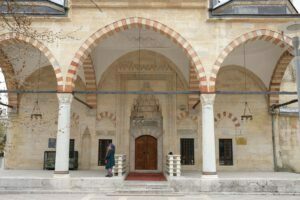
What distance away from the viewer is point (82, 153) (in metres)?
11.6

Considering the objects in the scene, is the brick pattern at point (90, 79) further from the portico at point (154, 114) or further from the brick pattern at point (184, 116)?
the brick pattern at point (184, 116)

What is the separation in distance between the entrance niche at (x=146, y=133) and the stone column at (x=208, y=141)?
347 cm

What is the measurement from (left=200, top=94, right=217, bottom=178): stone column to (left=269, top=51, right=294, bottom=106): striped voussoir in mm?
4107

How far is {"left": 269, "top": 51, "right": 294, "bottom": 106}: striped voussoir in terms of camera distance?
1095 cm

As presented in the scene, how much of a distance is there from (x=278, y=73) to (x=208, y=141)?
4.81 meters

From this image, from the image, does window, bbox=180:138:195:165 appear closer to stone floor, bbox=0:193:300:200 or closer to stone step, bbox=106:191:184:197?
stone step, bbox=106:191:184:197

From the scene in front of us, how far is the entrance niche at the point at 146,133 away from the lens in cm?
1165

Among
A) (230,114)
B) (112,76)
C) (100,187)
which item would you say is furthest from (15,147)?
(230,114)

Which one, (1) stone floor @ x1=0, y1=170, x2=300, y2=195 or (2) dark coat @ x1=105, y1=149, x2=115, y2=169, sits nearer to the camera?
(1) stone floor @ x1=0, y1=170, x2=300, y2=195

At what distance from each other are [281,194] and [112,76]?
701 cm

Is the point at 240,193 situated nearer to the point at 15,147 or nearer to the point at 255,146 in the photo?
the point at 255,146

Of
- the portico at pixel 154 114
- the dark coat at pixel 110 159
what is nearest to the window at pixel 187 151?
the portico at pixel 154 114

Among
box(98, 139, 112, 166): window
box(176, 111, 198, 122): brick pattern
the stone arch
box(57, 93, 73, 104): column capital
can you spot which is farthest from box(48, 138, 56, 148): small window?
box(176, 111, 198, 122): brick pattern

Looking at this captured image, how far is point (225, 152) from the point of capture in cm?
1176
